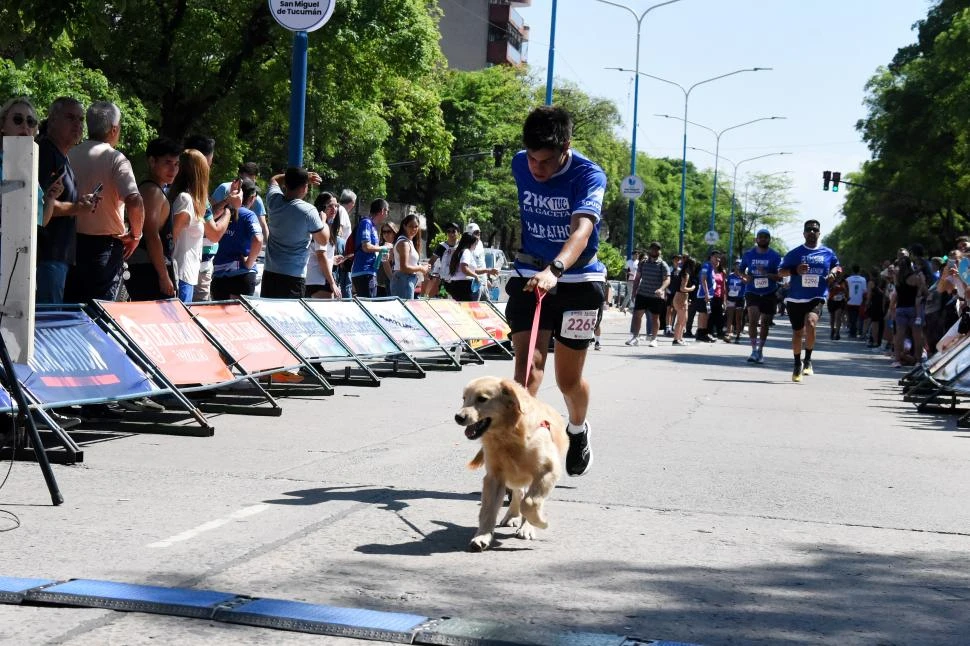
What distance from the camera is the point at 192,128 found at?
32062mm

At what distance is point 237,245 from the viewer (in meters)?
12.2

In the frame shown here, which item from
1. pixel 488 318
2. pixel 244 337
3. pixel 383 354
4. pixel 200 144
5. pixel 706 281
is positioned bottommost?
pixel 383 354

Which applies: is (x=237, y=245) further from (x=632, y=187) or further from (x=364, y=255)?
(x=632, y=187)

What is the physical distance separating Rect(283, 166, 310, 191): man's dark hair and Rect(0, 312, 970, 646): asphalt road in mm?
2506

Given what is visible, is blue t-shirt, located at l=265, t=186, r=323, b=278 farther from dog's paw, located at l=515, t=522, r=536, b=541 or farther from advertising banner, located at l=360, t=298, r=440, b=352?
dog's paw, located at l=515, t=522, r=536, b=541

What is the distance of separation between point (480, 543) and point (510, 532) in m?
0.49

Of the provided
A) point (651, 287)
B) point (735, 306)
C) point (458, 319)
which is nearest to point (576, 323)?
point (458, 319)

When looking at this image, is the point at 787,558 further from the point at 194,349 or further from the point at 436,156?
the point at 436,156

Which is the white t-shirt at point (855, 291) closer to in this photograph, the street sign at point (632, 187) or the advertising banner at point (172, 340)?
the street sign at point (632, 187)

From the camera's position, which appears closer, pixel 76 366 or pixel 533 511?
pixel 533 511

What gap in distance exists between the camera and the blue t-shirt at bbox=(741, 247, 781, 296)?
21172mm

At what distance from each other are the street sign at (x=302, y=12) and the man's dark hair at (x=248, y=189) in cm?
167

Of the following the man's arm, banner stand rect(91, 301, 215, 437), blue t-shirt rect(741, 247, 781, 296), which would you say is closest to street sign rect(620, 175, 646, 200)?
blue t-shirt rect(741, 247, 781, 296)

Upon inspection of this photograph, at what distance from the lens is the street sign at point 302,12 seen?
1294 cm
